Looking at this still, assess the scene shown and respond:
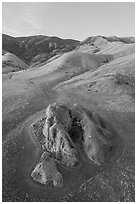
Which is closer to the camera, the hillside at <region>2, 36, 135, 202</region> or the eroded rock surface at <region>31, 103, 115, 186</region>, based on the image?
the hillside at <region>2, 36, 135, 202</region>

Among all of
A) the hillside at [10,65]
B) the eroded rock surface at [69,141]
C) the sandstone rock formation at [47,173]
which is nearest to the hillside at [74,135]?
the eroded rock surface at [69,141]

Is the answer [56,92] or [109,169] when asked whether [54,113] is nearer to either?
[109,169]

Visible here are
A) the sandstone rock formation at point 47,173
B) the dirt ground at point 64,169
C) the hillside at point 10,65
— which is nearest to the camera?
the dirt ground at point 64,169

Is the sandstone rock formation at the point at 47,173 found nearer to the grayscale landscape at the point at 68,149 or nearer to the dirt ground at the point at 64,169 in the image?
the grayscale landscape at the point at 68,149

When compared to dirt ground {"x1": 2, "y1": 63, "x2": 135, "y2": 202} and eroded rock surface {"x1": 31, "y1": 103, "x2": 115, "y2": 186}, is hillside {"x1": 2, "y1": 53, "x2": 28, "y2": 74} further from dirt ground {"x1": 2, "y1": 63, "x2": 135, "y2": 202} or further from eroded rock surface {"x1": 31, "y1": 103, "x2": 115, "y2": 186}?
eroded rock surface {"x1": 31, "y1": 103, "x2": 115, "y2": 186}

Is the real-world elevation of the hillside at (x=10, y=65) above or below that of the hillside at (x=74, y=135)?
above

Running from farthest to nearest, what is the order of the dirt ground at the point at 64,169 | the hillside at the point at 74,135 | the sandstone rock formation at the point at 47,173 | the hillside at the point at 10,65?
1. the hillside at the point at 10,65
2. the sandstone rock formation at the point at 47,173
3. the hillside at the point at 74,135
4. the dirt ground at the point at 64,169

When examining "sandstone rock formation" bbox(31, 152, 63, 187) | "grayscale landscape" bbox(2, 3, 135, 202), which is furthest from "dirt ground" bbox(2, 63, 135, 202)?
"sandstone rock formation" bbox(31, 152, 63, 187)

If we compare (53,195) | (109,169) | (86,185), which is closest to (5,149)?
(53,195)

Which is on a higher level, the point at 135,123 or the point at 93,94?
the point at 93,94
